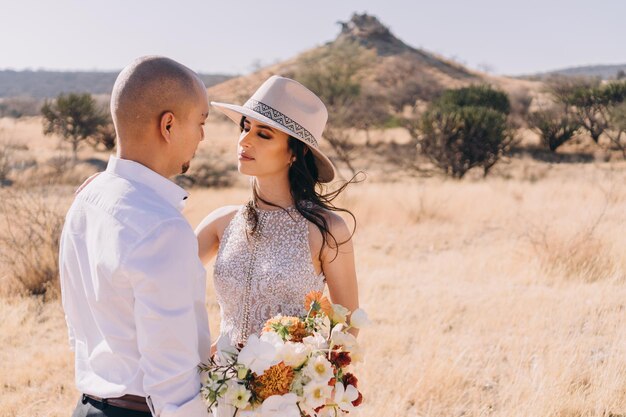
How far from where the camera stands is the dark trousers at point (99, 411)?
4.94ft

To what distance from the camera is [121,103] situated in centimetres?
149

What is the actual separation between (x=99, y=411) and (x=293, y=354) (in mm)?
571

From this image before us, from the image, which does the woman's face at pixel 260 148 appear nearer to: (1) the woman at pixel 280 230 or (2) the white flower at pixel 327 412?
(1) the woman at pixel 280 230

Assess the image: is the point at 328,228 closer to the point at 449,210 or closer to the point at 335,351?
the point at 335,351

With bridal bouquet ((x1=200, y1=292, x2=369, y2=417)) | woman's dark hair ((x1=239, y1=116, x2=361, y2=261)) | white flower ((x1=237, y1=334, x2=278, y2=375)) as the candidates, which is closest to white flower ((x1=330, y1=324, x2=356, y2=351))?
bridal bouquet ((x1=200, y1=292, x2=369, y2=417))

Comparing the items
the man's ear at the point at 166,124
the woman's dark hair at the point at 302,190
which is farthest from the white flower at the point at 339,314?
the woman's dark hair at the point at 302,190

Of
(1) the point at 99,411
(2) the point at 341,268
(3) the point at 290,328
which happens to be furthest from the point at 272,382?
(2) the point at 341,268

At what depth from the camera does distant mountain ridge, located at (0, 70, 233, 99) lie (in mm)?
88812

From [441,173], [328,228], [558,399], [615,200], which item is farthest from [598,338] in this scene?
[441,173]

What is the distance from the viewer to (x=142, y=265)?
1323 millimetres

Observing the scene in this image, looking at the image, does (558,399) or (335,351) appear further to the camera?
(558,399)

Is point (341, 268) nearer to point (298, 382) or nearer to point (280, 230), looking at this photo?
point (280, 230)

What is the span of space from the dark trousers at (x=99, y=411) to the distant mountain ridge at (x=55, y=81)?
291 feet

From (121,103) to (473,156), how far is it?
17.8m
